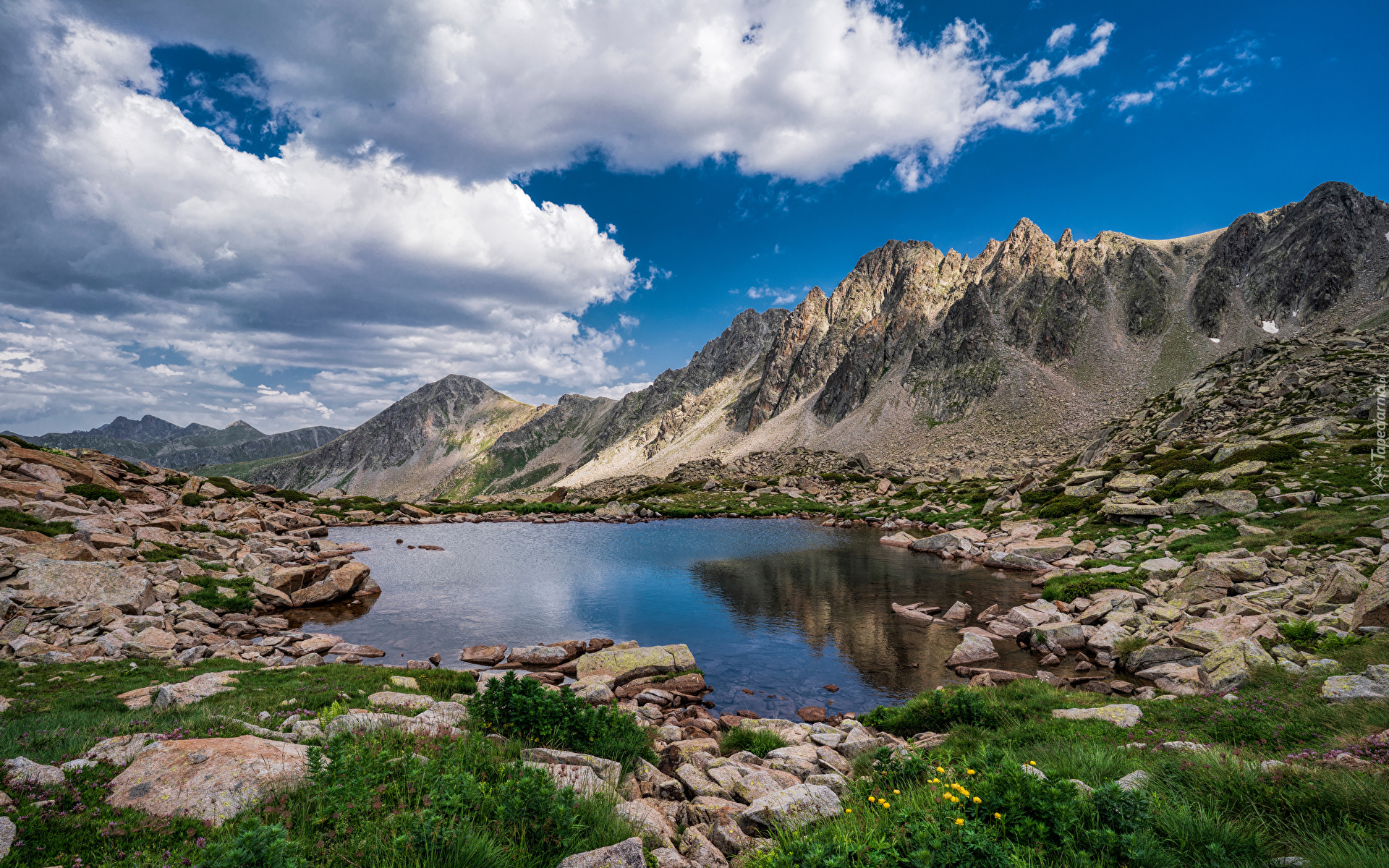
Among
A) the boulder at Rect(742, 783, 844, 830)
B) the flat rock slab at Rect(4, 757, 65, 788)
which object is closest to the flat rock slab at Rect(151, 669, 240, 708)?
the flat rock slab at Rect(4, 757, 65, 788)

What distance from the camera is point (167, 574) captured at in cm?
2766

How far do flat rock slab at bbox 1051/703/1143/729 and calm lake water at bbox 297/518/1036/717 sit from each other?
6.83 metres

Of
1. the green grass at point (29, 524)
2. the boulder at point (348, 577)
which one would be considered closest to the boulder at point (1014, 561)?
the boulder at point (348, 577)

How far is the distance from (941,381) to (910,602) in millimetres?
151029

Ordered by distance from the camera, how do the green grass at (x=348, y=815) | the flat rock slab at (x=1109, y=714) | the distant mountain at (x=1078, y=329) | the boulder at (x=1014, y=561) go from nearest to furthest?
1. the green grass at (x=348, y=815)
2. the flat rock slab at (x=1109, y=714)
3. the boulder at (x=1014, y=561)
4. the distant mountain at (x=1078, y=329)

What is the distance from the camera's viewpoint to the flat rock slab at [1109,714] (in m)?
13.2

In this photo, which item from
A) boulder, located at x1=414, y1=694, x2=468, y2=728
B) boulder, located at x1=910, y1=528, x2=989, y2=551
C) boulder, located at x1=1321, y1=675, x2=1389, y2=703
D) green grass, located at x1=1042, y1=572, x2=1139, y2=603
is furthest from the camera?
boulder, located at x1=910, y1=528, x2=989, y2=551

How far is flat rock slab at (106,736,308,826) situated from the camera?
6.85 m

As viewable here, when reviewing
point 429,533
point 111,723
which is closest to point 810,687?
point 111,723

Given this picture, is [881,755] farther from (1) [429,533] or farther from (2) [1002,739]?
(1) [429,533]

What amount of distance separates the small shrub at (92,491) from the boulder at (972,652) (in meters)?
54.4

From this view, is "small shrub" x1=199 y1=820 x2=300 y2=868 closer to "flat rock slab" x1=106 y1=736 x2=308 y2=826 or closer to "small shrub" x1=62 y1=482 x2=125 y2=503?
"flat rock slab" x1=106 y1=736 x2=308 y2=826

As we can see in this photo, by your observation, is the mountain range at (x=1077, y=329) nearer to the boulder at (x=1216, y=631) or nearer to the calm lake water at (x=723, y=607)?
the calm lake water at (x=723, y=607)

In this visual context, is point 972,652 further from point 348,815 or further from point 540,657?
point 348,815
